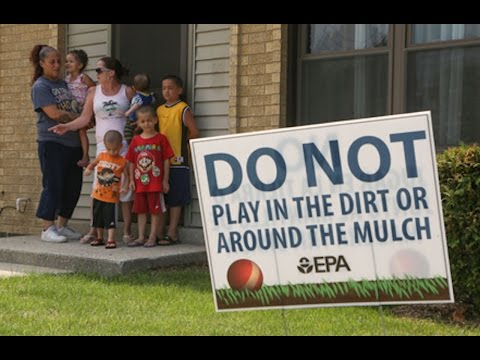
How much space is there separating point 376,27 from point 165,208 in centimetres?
264

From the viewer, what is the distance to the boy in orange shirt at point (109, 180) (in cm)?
687

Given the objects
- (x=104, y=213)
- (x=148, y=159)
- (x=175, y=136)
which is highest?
(x=175, y=136)

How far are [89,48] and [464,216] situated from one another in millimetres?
5485

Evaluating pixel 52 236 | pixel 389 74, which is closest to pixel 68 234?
pixel 52 236

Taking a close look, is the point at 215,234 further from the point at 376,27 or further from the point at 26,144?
the point at 26,144

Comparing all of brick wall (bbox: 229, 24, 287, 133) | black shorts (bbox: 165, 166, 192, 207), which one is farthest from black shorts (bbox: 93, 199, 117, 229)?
brick wall (bbox: 229, 24, 287, 133)

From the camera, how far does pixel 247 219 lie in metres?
3.82

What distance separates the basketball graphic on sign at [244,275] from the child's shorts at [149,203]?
10.7 ft

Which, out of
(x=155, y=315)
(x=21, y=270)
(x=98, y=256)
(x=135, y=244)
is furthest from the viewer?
(x=135, y=244)

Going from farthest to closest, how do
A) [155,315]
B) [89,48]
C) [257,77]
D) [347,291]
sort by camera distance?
[89,48] → [257,77] → [155,315] → [347,291]

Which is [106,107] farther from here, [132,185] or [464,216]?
[464,216]

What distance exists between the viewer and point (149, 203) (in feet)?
23.1

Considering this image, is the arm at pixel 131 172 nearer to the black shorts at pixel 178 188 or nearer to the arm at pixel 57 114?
the black shorts at pixel 178 188

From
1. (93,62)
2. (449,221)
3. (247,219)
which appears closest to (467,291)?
(449,221)
